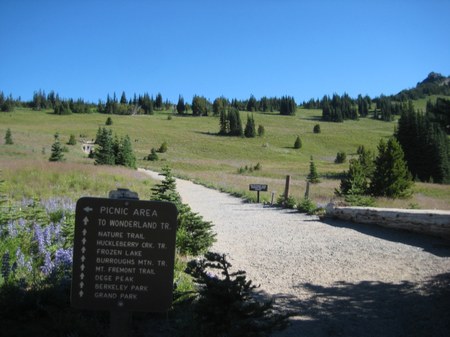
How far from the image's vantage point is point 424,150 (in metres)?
50.1

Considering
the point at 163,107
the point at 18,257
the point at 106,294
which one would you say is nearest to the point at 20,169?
the point at 18,257

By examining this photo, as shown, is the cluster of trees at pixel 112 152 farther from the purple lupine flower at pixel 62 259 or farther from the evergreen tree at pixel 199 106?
the evergreen tree at pixel 199 106

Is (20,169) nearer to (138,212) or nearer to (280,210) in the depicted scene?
(280,210)

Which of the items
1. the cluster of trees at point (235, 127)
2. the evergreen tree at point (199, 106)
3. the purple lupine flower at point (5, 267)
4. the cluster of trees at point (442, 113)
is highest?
the evergreen tree at point (199, 106)

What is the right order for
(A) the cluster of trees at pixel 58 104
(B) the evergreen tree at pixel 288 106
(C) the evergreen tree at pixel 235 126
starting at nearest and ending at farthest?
(C) the evergreen tree at pixel 235 126 < (A) the cluster of trees at pixel 58 104 < (B) the evergreen tree at pixel 288 106

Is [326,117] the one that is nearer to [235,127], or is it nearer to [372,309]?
[235,127]

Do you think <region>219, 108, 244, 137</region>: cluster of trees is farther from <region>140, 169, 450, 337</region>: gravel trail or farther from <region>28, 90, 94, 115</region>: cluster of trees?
<region>140, 169, 450, 337</region>: gravel trail

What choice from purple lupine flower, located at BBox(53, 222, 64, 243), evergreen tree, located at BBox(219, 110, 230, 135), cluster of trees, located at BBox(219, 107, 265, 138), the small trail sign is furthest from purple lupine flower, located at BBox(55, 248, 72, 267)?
evergreen tree, located at BBox(219, 110, 230, 135)

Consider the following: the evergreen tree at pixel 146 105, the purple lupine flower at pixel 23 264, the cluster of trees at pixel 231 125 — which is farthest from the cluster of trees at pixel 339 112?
the purple lupine flower at pixel 23 264

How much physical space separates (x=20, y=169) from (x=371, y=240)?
15393 millimetres

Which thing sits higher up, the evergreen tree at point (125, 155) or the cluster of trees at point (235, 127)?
the cluster of trees at point (235, 127)

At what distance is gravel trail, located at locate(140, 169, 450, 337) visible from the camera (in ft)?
16.6

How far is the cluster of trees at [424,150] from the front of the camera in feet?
161

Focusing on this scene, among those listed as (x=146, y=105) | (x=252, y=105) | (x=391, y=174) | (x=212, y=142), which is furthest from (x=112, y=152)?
(x=252, y=105)
